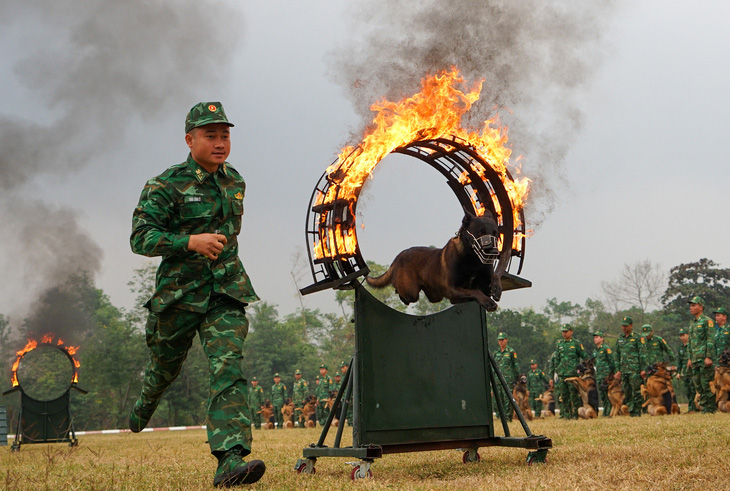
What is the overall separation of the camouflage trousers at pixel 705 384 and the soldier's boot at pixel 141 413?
14309 mm

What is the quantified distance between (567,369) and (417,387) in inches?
510

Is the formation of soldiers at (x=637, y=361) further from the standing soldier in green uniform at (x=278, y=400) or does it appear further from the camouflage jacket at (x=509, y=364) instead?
the standing soldier in green uniform at (x=278, y=400)

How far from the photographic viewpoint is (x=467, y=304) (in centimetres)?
670

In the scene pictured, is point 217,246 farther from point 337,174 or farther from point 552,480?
point 552,480

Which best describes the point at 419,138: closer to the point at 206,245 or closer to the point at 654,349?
the point at 206,245

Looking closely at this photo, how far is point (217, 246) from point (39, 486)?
7.11ft

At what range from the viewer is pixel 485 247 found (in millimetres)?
6125

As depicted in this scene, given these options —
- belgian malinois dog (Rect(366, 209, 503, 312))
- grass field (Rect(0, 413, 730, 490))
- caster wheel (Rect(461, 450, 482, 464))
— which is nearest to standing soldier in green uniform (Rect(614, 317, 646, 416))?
grass field (Rect(0, 413, 730, 490))

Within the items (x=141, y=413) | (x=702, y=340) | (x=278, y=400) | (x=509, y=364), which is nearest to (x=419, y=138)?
(x=141, y=413)

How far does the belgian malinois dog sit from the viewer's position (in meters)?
6.25

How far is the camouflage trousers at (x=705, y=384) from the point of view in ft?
53.9

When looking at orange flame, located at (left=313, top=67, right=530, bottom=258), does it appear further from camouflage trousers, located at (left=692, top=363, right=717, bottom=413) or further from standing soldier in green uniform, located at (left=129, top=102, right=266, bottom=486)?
camouflage trousers, located at (left=692, top=363, right=717, bottom=413)

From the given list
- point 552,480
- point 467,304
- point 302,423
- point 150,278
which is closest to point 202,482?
point 552,480

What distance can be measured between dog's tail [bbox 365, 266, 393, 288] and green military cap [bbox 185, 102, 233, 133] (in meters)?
2.76
